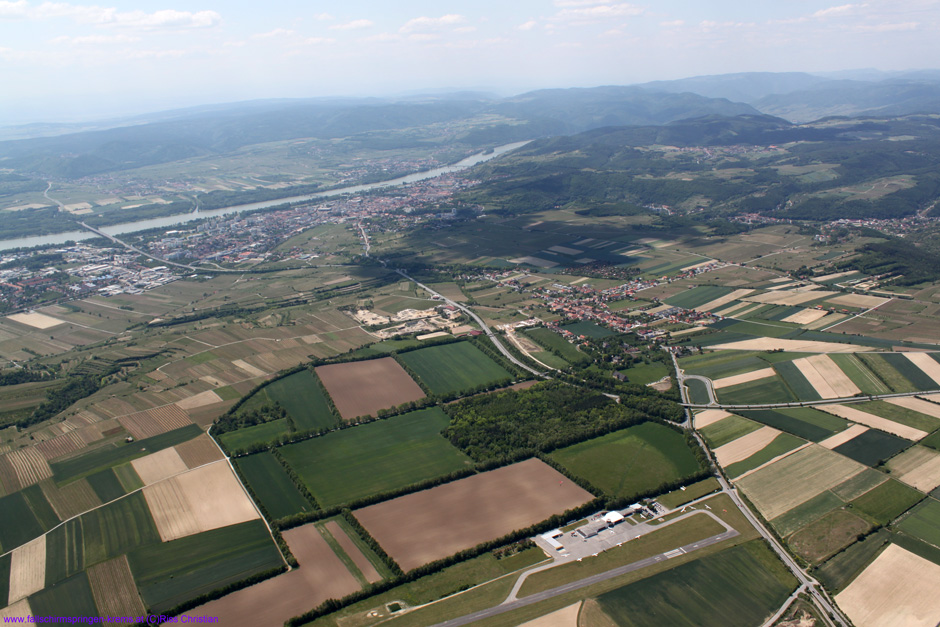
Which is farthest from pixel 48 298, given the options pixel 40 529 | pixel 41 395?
pixel 40 529

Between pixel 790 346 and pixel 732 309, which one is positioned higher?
pixel 732 309

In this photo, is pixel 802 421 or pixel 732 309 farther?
pixel 732 309

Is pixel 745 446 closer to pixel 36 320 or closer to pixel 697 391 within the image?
pixel 697 391

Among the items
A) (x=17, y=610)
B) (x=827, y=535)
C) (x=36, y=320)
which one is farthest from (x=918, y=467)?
(x=36, y=320)

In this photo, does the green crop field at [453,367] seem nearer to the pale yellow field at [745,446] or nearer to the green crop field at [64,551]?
the pale yellow field at [745,446]

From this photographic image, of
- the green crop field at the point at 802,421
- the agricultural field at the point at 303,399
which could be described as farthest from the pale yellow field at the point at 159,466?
the green crop field at the point at 802,421

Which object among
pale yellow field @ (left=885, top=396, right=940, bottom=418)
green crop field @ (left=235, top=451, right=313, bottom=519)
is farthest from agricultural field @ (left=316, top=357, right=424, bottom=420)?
pale yellow field @ (left=885, top=396, right=940, bottom=418)

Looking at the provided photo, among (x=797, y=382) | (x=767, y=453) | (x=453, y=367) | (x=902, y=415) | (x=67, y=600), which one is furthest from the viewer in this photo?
(x=453, y=367)

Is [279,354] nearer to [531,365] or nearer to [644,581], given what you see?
[531,365]

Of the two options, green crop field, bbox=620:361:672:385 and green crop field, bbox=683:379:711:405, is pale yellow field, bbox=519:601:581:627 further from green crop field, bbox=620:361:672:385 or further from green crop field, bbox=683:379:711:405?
green crop field, bbox=620:361:672:385
